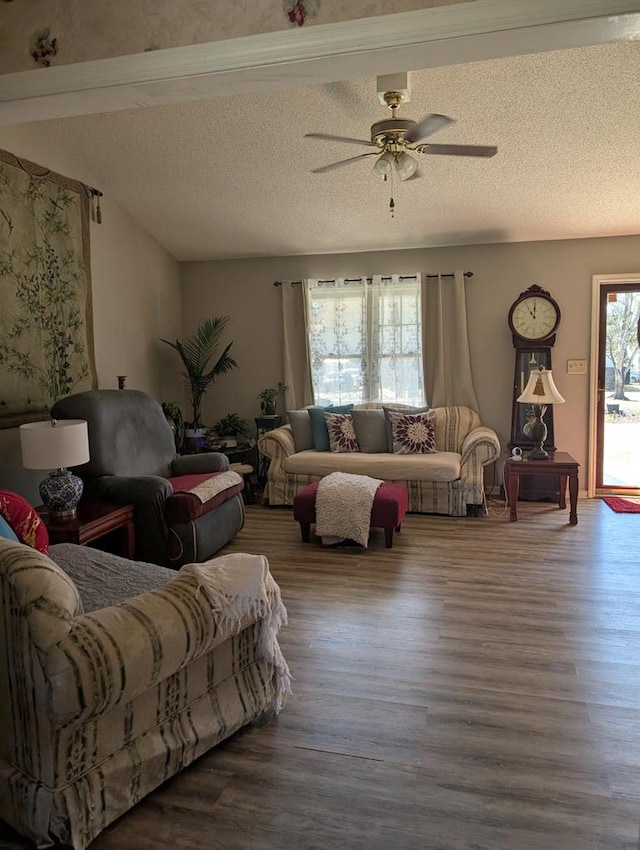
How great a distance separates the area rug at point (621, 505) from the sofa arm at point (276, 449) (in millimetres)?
2784

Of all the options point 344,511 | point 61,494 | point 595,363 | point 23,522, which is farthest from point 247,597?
point 595,363

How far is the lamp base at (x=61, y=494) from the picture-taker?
124 inches

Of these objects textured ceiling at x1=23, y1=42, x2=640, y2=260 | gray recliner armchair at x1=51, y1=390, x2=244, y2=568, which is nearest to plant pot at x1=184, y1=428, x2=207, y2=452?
gray recliner armchair at x1=51, y1=390, x2=244, y2=568

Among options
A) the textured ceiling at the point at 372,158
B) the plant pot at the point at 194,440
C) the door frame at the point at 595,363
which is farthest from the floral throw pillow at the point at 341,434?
the door frame at the point at 595,363

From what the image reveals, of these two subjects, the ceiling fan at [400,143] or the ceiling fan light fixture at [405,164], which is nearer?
the ceiling fan at [400,143]

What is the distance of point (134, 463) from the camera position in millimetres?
4059

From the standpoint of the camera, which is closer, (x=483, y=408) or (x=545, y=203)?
(x=545, y=203)

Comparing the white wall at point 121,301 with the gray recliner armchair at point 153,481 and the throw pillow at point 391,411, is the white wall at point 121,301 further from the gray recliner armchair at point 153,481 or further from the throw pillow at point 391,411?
the throw pillow at point 391,411

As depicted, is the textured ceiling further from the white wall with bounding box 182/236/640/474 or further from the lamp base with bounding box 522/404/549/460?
the lamp base with bounding box 522/404/549/460

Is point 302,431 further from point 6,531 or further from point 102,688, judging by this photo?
point 102,688

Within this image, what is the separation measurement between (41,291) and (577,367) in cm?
443

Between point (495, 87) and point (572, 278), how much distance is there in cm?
235

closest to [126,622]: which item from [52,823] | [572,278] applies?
[52,823]

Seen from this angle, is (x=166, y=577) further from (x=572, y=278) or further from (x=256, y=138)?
(x=572, y=278)
